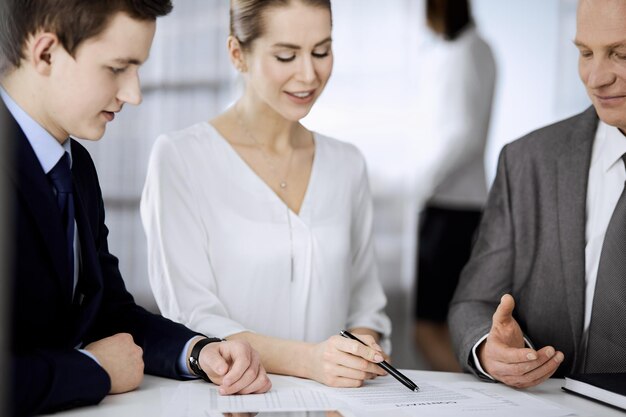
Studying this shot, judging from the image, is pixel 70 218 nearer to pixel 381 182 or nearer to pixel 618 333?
pixel 618 333

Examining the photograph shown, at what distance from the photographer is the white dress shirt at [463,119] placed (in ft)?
12.1

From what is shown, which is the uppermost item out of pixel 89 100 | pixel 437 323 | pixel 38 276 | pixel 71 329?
pixel 89 100

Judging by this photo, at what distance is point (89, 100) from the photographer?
136 cm

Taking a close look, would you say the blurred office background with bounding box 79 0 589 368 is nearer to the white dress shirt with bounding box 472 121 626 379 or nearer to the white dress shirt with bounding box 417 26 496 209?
the white dress shirt with bounding box 417 26 496 209

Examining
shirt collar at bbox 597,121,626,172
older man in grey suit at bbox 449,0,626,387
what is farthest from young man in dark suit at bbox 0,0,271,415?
shirt collar at bbox 597,121,626,172

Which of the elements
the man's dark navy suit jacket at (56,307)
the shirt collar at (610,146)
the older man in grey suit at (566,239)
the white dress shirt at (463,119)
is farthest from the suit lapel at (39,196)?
the white dress shirt at (463,119)

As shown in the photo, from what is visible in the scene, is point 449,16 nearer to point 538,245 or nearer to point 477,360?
point 538,245

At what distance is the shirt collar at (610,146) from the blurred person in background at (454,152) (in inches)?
69.9

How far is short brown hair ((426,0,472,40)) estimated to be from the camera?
3734mm

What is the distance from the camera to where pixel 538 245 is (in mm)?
1940

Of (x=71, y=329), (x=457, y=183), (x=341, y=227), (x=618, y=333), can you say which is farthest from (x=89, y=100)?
(x=457, y=183)

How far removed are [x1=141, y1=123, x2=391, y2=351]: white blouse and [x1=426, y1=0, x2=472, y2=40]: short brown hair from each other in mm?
1915

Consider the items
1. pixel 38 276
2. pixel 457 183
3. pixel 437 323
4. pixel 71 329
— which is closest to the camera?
pixel 38 276

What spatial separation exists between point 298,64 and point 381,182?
2.63m
